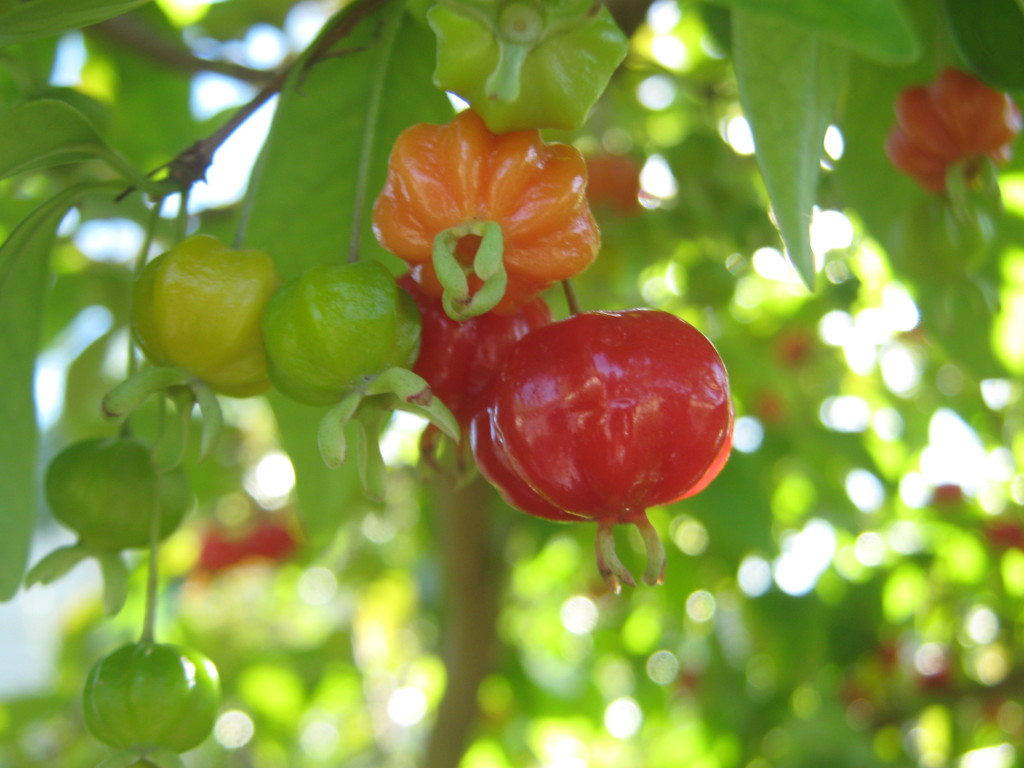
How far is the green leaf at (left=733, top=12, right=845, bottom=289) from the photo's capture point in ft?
1.77

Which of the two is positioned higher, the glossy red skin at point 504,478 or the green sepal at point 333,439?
the green sepal at point 333,439

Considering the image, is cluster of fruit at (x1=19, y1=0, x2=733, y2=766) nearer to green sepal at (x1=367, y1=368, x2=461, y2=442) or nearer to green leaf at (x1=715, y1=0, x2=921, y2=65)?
green sepal at (x1=367, y1=368, x2=461, y2=442)

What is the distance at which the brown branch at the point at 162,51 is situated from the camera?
1.30 meters

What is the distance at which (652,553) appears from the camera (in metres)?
0.61

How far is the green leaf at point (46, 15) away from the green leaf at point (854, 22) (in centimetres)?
37

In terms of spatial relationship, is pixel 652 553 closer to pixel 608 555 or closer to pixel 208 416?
pixel 608 555

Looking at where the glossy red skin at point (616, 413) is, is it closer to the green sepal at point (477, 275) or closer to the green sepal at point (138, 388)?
the green sepal at point (477, 275)

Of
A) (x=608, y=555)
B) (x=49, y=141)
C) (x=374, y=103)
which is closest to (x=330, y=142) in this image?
(x=374, y=103)

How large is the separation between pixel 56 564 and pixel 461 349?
0.37m

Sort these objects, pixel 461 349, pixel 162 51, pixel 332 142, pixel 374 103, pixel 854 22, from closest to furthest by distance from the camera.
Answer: pixel 854 22, pixel 461 349, pixel 374 103, pixel 332 142, pixel 162 51

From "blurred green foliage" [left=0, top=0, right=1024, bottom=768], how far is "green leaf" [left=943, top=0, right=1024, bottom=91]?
0.13m

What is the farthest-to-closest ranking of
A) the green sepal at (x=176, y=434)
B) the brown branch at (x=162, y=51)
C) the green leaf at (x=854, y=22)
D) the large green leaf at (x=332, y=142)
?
the brown branch at (x=162, y=51), the large green leaf at (x=332, y=142), the green sepal at (x=176, y=434), the green leaf at (x=854, y=22)

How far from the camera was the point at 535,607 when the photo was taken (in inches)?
122

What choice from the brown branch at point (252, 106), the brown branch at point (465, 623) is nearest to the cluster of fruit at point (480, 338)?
the brown branch at point (252, 106)
